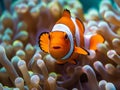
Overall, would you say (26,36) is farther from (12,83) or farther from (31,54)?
(12,83)

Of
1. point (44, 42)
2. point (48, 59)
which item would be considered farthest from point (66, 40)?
point (48, 59)

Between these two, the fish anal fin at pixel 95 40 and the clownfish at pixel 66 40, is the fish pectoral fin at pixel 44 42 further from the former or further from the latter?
the fish anal fin at pixel 95 40

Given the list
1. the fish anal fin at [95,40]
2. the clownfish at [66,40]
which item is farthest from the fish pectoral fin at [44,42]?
the fish anal fin at [95,40]

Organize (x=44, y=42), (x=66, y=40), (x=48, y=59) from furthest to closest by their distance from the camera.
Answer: (x=48, y=59) < (x=44, y=42) < (x=66, y=40)

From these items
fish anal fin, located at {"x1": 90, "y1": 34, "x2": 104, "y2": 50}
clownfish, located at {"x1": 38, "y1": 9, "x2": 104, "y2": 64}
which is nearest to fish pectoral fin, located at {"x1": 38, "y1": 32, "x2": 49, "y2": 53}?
clownfish, located at {"x1": 38, "y1": 9, "x2": 104, "y2": 64}

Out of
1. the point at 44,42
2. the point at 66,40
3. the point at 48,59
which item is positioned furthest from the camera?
the point at 48,59

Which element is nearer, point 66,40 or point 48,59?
point 66,40

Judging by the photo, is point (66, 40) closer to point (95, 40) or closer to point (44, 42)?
point (44, 42)

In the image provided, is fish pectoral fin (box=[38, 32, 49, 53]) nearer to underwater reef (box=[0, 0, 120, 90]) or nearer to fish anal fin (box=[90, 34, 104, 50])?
underwater reef (box=[0, 0, 120, 90])
